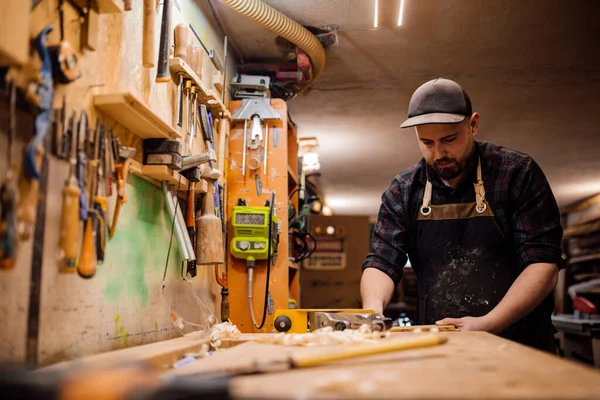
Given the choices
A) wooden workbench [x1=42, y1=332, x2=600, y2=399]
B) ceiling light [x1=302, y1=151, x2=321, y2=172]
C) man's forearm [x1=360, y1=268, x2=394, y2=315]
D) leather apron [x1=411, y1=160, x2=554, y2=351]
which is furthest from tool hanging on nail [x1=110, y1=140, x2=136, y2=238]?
ceiling light [x1=302, y1=151, x2=321, y2=172]

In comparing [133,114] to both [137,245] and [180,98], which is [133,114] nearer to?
[137,245]

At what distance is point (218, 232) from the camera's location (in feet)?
8.55

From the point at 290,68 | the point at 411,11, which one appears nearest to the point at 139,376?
the point at 411,11

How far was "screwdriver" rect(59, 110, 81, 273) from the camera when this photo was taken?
1.44 meters

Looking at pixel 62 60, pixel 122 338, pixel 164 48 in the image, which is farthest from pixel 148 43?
pixel 122 338

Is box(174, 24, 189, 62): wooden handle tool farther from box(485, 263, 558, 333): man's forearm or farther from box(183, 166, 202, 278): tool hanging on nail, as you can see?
box(485, 263, 558, 333): man's forearm

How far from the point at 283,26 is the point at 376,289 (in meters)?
1.71

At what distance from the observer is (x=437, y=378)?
1045 mm

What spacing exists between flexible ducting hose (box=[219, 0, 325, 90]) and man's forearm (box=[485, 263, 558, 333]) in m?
1.97

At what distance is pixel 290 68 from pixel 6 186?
10.2 ft

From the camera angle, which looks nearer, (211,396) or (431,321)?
(211,396)

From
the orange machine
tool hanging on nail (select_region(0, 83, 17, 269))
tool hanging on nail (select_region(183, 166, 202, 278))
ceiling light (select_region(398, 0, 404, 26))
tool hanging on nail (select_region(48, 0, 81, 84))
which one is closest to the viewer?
tool hanging on nail (select_region(0, 83, 17, 269))

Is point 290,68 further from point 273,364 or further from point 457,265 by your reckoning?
point 273,364

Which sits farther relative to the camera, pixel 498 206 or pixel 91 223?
pixel 498 206
